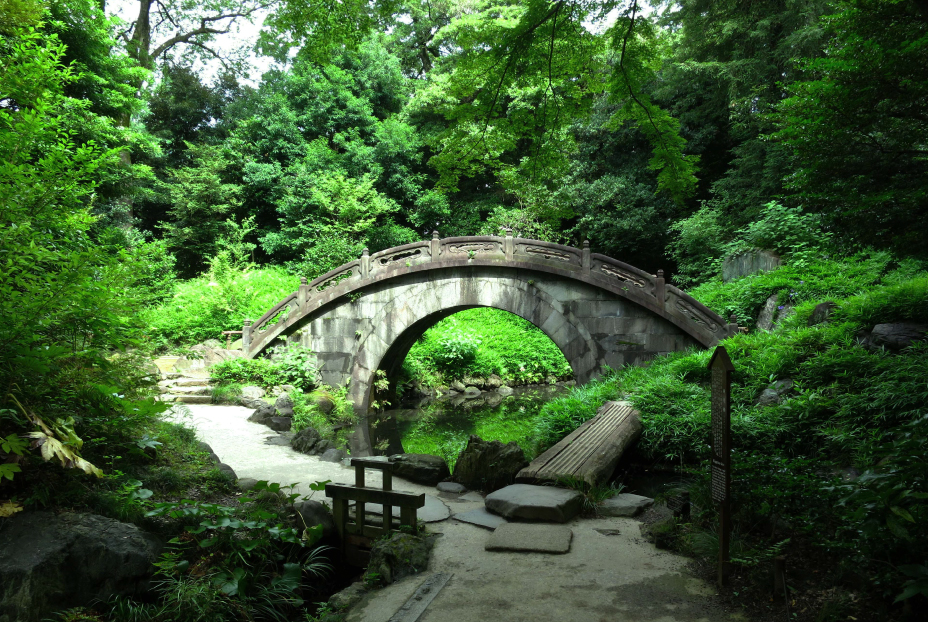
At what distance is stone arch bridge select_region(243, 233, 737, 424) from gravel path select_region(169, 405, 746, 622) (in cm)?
668

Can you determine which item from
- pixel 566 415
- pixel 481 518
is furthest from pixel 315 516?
pixel 566 415

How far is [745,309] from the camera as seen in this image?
1123 cm

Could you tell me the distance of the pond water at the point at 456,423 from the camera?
1067cm

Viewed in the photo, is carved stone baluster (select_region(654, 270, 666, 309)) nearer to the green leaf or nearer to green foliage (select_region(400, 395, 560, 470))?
green foliage (select_region(400, 395, 560, 470))

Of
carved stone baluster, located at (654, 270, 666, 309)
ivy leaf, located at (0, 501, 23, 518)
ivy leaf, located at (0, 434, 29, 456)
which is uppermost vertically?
carved stone baluster, located at (654, 270, 666, 309)

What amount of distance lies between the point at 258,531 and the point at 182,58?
79.3 ft

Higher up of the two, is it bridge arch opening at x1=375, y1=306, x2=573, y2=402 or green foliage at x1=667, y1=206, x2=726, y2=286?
green foliage at x1=667, y1=206, x2=726, y2=286

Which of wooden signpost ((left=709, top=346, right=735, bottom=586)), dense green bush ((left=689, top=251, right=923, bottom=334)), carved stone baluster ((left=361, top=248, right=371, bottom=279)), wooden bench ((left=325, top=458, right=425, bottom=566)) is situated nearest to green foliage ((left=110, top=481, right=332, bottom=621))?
wooden bench ((left=325, top=458, right=425, bottom=566))

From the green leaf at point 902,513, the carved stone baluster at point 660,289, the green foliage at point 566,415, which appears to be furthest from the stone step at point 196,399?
the green leaf at point 902,513

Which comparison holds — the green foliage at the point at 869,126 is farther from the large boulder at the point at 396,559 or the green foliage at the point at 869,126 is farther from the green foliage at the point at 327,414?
the green foliage at the point at 327,414

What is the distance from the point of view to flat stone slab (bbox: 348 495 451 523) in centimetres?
496

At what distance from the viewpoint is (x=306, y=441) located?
319 inches

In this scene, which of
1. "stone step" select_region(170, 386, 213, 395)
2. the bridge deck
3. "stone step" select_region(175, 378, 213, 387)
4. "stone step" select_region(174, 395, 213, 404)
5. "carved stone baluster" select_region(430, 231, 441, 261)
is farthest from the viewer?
"carved stone baluster" select_region(430, 231, 441, 261)

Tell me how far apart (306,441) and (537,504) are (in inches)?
178
